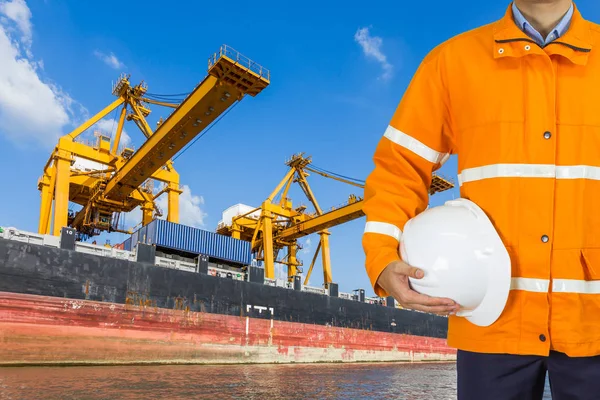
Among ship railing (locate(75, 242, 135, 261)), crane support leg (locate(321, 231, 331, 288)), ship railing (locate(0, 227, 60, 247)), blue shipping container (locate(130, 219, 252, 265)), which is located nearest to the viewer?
ship railing (locate(0, 227, 60, 247))

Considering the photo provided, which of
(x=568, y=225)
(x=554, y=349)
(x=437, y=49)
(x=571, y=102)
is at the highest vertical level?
(x=437, y=49)

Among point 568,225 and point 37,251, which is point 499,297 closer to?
point 568,225

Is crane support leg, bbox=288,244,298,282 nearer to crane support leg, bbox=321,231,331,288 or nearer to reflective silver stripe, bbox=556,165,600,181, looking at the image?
crane support leg, bbox=321,231,331,288

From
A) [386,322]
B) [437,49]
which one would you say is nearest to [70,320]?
[437,49]

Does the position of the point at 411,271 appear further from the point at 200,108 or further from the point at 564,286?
the point at 200,108

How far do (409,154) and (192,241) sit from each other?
2166 centimetres

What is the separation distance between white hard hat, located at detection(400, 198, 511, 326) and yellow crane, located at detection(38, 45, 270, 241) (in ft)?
47.4

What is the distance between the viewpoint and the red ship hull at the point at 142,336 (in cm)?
1321

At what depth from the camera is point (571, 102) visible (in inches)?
56.1

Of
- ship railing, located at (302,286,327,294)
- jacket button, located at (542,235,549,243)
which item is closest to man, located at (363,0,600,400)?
jacket button, located at (542,235,549,243)

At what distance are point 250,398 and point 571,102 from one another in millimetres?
7293

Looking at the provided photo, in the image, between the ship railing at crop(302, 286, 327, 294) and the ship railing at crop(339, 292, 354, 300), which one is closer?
the ship railing at crop(302, 286, 327, 294)

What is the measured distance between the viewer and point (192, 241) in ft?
73.4

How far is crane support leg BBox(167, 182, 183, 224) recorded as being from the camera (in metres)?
24.4
